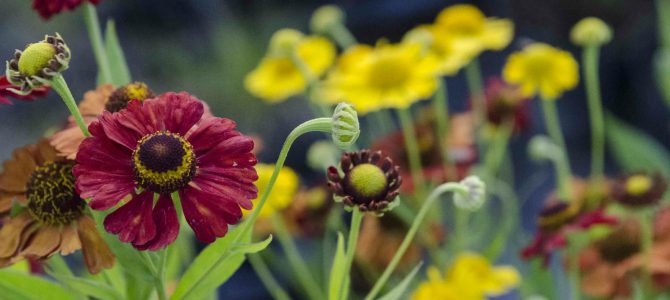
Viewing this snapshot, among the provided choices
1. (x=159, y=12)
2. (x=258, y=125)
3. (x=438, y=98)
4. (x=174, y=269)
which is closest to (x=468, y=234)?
(x=438, y=98)

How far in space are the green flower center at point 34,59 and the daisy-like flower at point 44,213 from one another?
2.5 inches

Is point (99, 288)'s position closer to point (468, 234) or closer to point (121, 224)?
point (121, 224)

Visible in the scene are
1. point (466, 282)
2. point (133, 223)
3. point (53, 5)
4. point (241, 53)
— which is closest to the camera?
point (133, 223)

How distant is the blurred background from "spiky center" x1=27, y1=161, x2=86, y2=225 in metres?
1.20

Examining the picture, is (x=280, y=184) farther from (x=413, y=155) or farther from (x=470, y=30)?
(x=470, y=30)

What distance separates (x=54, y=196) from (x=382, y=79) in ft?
1.14

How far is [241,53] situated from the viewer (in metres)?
1.67

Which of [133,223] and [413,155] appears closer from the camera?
[133,223]

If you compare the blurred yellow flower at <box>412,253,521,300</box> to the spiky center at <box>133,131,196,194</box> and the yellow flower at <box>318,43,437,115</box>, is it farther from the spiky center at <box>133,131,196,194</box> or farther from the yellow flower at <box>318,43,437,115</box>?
the spiky center at <box>133,131,196,194</box>

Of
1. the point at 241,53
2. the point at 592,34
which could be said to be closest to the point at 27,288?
the point at 592,34

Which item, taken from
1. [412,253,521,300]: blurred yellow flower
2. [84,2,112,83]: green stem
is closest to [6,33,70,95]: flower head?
[84,2,112,83]: green stem

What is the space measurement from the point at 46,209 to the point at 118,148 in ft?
0.22

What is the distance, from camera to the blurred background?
1.62m

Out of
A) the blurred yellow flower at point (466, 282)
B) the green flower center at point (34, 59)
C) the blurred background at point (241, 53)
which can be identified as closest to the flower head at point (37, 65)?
the green flower center at point (34, 59)
